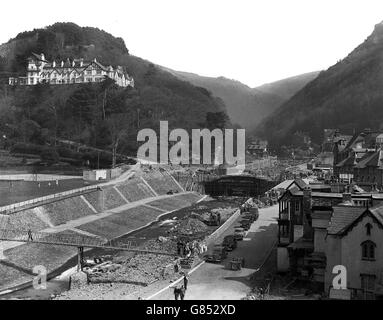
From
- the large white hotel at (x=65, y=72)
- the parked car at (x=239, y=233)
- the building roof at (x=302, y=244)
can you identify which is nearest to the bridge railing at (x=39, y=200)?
the parked car at (x=239, y=233)

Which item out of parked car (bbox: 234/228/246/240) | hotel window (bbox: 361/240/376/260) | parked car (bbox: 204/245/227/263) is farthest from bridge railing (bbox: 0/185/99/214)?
hotel window (bbox: 361/240/376/260)

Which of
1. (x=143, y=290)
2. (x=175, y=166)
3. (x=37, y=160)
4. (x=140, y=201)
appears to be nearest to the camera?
(x=143, y=290)

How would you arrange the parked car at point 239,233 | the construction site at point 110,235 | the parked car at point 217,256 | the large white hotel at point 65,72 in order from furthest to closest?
the large white hotel at point 65,72 → the parked car at point 239,233 → the parked car at point 217,256 → the construction site at point 110,235

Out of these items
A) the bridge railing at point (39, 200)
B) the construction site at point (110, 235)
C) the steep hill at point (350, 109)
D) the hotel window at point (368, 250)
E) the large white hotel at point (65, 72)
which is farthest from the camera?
the steep hill at point (350, 109)

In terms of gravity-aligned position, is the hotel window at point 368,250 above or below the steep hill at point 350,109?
below

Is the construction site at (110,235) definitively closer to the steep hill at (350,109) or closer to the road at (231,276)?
the road at (231,276)

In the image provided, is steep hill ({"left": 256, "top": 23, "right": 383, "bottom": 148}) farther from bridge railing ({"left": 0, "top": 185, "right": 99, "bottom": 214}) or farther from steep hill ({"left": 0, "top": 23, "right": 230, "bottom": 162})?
bridge railing ({"left": 0, "top": 185, "right": 99, "bottom": 214})
